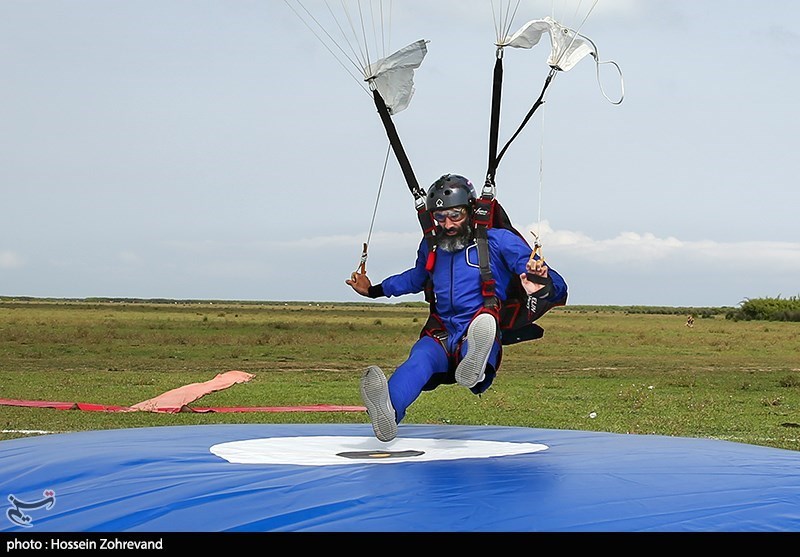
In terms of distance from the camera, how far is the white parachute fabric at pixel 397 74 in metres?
5.70

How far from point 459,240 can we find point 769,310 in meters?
47.8

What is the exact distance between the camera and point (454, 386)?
1540 cm

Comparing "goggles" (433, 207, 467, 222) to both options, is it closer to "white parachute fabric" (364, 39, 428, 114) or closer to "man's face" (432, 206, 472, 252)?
"man's face" (432, 206, 472, 252)

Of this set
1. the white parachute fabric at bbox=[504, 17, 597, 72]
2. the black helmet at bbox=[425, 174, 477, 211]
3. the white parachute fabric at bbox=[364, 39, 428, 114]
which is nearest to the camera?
the black helmet at bbox=[425, 174, 477, 211]

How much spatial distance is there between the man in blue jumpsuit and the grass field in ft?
15.2

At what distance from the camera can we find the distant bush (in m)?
48.1

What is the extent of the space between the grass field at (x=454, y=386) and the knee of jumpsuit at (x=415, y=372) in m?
4.79

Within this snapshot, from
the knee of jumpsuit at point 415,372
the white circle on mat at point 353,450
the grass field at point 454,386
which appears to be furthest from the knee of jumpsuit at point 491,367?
the grass field at point 454,386

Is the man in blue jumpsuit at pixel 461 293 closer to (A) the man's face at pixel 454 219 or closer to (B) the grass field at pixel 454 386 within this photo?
(A) the man's face at pixel 454 219

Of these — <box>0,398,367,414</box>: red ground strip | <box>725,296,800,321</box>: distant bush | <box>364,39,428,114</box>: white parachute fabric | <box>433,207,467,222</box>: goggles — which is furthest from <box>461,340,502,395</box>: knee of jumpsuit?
<box>725,296,800,321</box>: distant bush

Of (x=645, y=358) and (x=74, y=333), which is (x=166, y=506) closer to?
(x=645, y=358)

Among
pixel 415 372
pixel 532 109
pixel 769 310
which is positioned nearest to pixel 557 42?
pixel 532 109

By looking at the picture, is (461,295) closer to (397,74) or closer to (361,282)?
(361,282)
